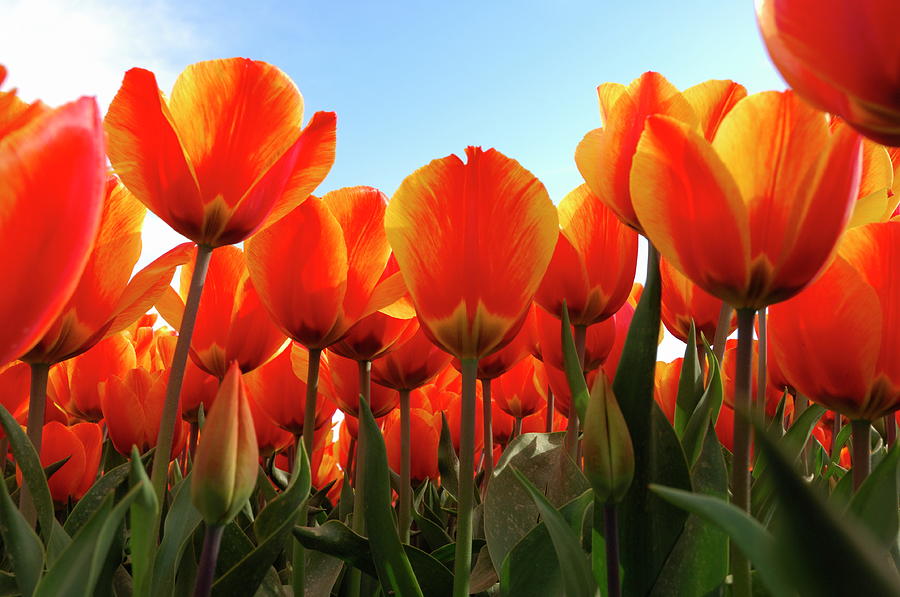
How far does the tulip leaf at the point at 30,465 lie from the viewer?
0.61 meters

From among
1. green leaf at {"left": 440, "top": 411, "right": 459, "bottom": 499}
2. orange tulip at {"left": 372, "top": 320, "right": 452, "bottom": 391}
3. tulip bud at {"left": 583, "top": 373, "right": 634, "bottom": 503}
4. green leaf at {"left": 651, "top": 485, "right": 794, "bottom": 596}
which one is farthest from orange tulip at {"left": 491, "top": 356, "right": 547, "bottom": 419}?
green leaf at {"left": 651, "top": 485, "right": 794, "bottom": 596}

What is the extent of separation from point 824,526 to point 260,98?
25.1 inches

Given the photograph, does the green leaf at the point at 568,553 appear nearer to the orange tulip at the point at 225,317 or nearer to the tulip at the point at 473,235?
the tulip at the point at 473,235

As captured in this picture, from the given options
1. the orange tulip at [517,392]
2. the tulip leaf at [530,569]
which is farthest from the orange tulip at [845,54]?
the orange tulip at [517,392]

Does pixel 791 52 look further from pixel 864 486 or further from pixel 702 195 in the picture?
pixel 864 486

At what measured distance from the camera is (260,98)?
74 cm

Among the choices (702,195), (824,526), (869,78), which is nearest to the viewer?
(824,526)

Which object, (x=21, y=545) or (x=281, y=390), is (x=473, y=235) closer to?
(x=21, y=545)

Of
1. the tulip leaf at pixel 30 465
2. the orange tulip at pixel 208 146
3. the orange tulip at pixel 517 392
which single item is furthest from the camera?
the orange tulip at pixel 517 392

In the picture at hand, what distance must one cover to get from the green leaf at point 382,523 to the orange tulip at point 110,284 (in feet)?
1.09

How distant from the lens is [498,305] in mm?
698

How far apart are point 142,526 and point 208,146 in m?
0.39

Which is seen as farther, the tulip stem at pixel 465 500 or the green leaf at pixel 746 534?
the tulip stem at pixel 465 500

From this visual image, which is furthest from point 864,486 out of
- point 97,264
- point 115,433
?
point 115,433
